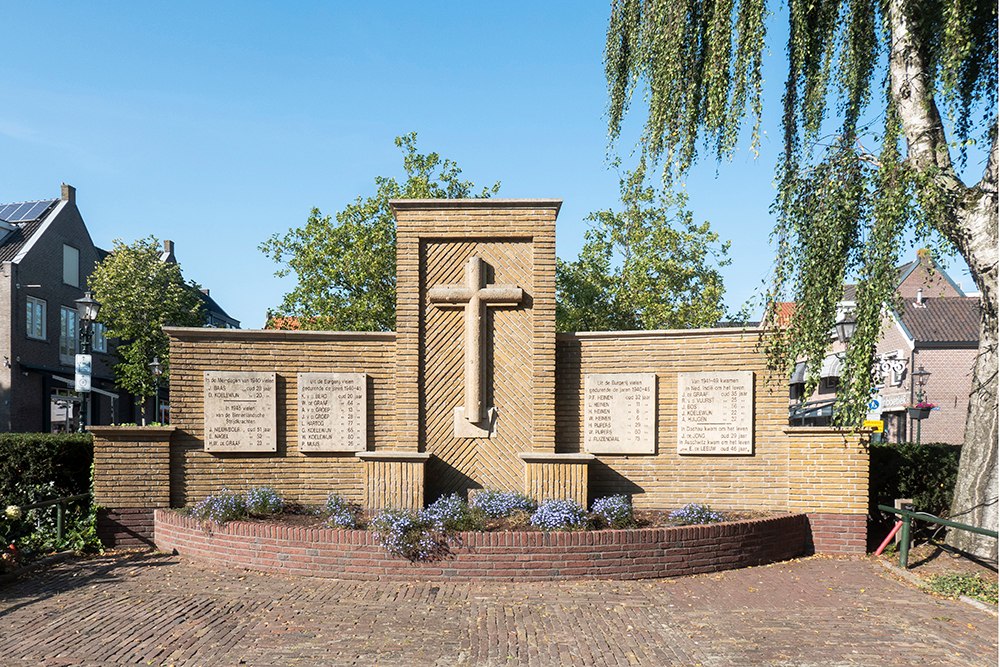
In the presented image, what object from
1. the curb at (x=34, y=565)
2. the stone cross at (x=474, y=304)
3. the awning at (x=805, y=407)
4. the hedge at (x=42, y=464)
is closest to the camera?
the curb at (x=34, y=565)

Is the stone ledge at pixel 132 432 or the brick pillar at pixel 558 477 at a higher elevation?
the stone ledge at pixel 132 432

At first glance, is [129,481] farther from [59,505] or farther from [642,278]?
[642,278]

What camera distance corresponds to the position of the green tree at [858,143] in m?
8.67

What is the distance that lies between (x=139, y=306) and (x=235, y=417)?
62.2ft

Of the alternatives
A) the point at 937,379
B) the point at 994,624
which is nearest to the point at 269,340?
the point at 994,624

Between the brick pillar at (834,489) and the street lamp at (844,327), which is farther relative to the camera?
the street lamp at (844,327)

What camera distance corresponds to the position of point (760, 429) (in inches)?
392

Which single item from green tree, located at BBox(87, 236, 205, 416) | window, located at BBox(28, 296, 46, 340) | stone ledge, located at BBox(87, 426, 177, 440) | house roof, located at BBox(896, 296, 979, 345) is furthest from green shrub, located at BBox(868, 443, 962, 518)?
window, located at BBox(28, 296, 46, 340)

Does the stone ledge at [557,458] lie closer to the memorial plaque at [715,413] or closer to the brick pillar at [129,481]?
the memorial plaque at [715,413]

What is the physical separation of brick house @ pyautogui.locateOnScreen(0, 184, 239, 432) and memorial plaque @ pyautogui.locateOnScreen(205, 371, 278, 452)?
824 inches

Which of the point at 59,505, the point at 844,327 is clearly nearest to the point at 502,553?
the point at 59,505

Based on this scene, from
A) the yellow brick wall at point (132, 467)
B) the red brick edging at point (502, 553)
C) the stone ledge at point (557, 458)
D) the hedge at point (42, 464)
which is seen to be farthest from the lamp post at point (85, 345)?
the stone ledge at point (557, 458)

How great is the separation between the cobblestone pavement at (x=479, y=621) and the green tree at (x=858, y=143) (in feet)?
8.63

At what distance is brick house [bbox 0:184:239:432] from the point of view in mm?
28516
